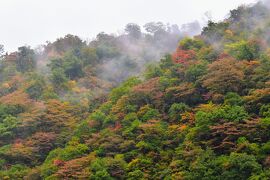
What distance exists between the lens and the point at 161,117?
77.9ft

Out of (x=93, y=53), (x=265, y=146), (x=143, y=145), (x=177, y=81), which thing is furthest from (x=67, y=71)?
(x=265, y=146)

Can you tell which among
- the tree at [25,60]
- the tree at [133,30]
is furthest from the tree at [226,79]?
the tree at [133,30]

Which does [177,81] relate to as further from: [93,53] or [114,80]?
[93,53]

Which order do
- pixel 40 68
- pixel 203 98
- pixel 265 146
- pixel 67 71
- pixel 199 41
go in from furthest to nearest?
pixel 40 68, pixel 67 71, pixel 199 41, pixel 203 98, pixel 265 146

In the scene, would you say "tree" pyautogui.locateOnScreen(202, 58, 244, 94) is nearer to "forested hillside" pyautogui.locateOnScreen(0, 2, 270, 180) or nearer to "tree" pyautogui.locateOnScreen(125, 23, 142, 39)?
"forested hillside" pyautogui.locateOnScreen(0, 2, 270, 180)

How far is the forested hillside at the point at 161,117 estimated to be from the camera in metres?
19.3

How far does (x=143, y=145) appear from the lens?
21.6m

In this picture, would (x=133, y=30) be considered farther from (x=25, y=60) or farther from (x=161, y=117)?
(x=161, y=117)

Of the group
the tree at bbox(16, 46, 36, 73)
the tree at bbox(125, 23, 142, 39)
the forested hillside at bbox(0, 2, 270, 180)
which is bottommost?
the forested hillside at bbox(0, 2, 270, 180)

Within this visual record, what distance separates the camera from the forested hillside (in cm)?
1927

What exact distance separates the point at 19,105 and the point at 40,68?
36.1 ft

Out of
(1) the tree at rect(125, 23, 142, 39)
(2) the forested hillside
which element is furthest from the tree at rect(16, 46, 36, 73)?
(1) the tree at rect(125, 23, 142, 39)

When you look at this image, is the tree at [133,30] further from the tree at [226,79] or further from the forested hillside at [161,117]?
the tree at [226,79]

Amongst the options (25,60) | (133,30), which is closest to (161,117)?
(25,60)
